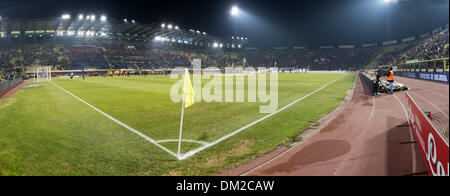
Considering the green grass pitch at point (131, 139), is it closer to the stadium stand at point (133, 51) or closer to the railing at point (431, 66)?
the railing at point (431, 66)

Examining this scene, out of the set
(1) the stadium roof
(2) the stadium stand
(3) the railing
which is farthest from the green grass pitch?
(1) the stadium roof

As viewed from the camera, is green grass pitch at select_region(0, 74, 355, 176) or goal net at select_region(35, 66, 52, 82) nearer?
green grass pitch at select_region(0, 74, 355, 176)

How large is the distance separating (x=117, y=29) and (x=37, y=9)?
21.9 m

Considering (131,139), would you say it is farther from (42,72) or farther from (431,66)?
(42,72)

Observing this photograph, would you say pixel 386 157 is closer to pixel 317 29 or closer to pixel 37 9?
pixel 37 9

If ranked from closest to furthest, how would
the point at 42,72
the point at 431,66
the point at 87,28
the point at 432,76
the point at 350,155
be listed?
the point at 350,155 < the point at 432,76 < the point at 431,66 < the point at 42,72 < the point at 87,28

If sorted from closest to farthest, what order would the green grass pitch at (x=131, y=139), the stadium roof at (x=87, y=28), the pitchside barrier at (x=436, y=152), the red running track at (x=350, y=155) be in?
1. the pitchside barrier at (x=436, y=152)
2. the red running track at (x=350, y=155)
3. the green grass pitch at (x=131, y=139)
4. the stadium roof at (x=87, y=28)

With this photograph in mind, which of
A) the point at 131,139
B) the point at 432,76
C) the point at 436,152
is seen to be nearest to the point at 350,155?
the point at 436,152

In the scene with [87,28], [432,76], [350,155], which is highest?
[87,28]

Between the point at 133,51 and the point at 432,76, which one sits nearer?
the point at 432,76

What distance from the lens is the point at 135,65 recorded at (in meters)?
74.9

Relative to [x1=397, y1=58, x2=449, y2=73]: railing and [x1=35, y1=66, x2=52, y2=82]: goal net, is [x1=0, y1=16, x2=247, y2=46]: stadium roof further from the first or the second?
[x1=397, y1=58, x2=449, y2=73]: railing

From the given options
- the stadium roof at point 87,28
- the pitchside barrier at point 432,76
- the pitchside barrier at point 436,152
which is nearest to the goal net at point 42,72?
the stadium roof at point 87,28
